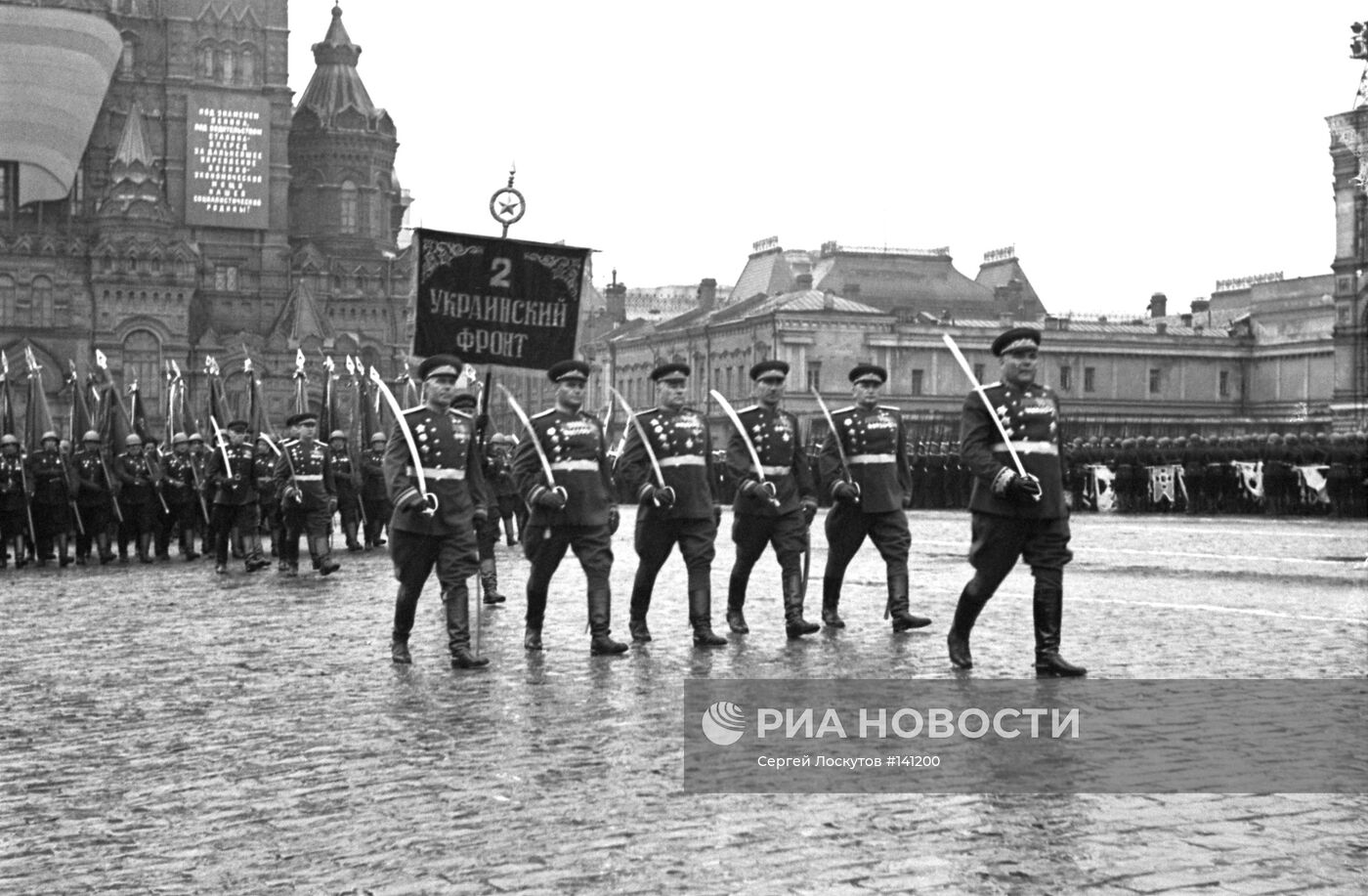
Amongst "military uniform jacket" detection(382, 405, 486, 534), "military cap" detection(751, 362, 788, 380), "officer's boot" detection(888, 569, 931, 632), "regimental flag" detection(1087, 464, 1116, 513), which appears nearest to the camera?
"military uniform jacket" detection(382, 405, 486, 534)

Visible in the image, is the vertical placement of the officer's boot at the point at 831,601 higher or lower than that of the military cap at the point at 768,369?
lower

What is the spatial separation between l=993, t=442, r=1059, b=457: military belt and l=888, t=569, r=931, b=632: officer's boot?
8.39 feet

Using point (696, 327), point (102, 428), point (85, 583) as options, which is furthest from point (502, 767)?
point (696, 327)

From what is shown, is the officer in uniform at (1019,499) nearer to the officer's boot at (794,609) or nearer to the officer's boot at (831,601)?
the officer's boot at (794,609)

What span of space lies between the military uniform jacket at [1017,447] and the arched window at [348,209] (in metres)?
81.5

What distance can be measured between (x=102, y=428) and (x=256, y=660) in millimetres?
17112

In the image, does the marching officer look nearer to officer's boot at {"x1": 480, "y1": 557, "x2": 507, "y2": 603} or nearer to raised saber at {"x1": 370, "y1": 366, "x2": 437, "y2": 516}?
officer's boot at {"x1": 480, "y1": 557, "x2": 507, "y2": 603}

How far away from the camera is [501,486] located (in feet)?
79.4

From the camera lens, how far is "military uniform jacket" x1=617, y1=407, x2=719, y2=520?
517 inches

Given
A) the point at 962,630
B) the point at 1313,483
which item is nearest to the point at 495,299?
the point at 962,630

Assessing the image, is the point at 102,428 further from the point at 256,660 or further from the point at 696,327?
the point at 696,327

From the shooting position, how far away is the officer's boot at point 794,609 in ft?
43.3

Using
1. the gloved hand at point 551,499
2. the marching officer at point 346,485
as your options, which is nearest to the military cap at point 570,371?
the gloved hand at point 551,499

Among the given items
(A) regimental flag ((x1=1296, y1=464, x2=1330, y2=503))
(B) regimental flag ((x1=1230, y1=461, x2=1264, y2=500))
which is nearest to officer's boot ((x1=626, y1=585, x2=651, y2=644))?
(A) regimental flag ((x1=1296, y1=464, x2=1330, y2=503))
